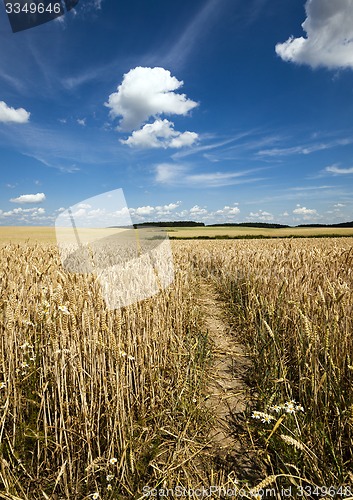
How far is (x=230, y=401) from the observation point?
2.62 meters

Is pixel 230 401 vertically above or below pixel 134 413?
below

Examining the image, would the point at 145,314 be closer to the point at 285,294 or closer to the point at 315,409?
the point at 315,409

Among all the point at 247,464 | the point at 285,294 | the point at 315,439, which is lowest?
the point at 247,464

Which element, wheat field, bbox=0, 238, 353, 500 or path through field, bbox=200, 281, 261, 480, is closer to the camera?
wheat field, bbox=0, 238, 353, 500

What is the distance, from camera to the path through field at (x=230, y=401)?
1951 mm

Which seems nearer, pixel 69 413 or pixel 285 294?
pixel 69 413

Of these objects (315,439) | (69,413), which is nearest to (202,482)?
(315,439)

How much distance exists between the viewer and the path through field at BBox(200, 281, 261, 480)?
195 cm

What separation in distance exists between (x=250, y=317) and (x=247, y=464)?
2.27 m

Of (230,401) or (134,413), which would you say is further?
(230,401)

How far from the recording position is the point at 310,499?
5.25 ft

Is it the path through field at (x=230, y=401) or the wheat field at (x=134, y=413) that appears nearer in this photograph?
the wheat field at (x=134, y=413)

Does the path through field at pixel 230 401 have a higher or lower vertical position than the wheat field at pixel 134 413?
lower

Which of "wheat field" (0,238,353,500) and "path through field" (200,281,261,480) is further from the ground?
"wheat field" (0,238,353,500)
